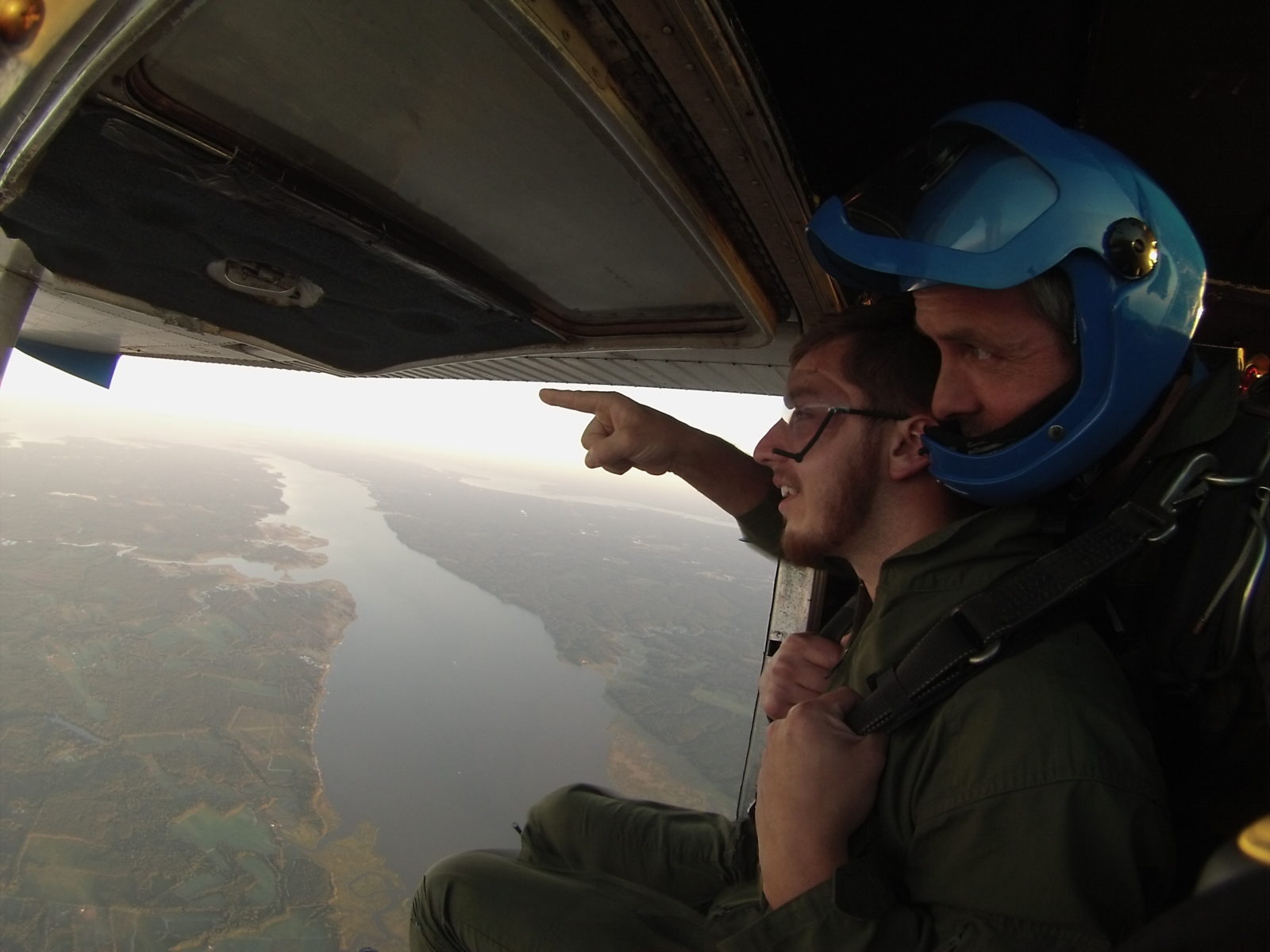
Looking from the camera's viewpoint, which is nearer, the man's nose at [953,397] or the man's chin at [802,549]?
the man's nose at [953,397]

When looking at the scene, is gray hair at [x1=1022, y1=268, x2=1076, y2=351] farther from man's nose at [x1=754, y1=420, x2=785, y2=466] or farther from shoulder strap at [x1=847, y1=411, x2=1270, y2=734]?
man's nose at [x1=754, y1=420, x2=785, y2=466]

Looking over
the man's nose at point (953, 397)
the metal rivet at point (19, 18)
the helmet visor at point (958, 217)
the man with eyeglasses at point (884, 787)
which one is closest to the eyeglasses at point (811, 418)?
the man with eyeglasses at point (884, 787)

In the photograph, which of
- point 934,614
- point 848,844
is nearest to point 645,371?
point 934,614

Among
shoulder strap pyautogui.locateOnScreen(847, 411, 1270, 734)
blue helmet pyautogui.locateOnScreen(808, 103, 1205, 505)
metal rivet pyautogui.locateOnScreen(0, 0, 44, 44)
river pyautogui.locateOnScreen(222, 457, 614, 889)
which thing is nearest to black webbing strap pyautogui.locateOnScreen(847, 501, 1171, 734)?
shoulder strap pyautogui.locateOnScreen(847, 411, 1270, 734)

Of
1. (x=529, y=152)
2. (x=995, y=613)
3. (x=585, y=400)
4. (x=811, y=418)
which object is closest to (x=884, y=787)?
(x=995, y=613)

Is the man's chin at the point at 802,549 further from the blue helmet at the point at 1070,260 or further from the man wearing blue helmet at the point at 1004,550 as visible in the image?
the blue helmet at the point at 1070,260

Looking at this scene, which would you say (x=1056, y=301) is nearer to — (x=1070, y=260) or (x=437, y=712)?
(x=1070, y=260)
